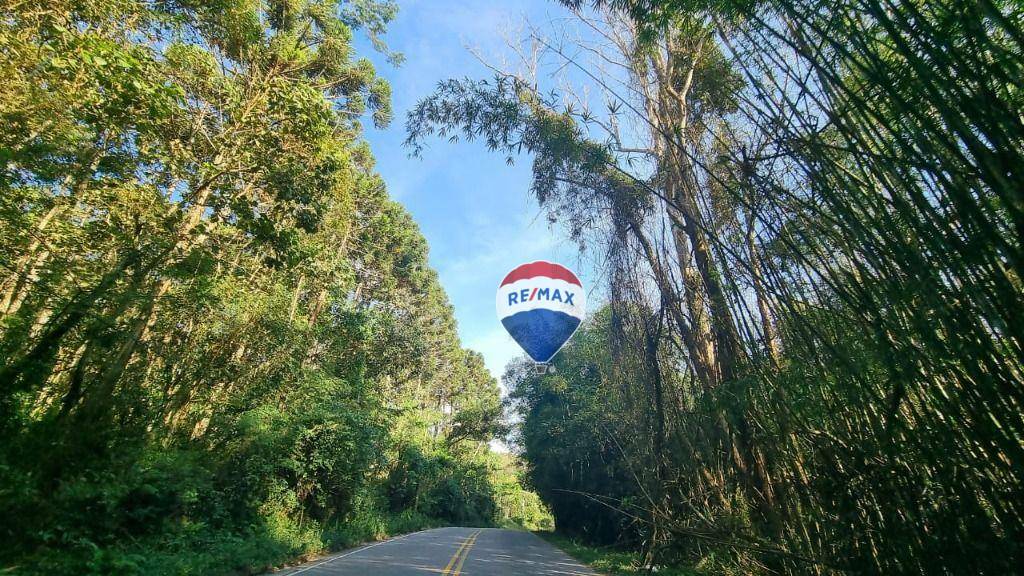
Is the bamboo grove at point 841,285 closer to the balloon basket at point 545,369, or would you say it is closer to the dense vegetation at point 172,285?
the dense vegetation at point 172,285


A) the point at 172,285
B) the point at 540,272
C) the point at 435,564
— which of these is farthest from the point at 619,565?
the point at 172,285

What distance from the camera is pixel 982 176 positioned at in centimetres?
139

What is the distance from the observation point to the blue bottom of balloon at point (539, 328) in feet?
26.3

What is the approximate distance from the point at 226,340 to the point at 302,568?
4730mm

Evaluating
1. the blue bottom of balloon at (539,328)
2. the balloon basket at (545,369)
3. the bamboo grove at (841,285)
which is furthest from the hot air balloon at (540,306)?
the balloon basket at (545,369)

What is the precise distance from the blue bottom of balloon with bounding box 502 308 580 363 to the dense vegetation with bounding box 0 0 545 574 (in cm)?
399

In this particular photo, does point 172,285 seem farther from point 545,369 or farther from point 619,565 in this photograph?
point 545,369

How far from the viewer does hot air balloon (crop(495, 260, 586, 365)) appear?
25.0 ft

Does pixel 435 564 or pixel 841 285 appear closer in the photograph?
pixel 841 285

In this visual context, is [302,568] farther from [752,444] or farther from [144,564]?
[752,444]

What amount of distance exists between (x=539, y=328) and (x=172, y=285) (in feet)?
20.7

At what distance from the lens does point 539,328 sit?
8156mm

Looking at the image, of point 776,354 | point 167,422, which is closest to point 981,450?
point 776,354

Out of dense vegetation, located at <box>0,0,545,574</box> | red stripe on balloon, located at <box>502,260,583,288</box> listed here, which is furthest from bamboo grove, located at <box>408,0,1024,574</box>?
dense vegetation, located at <box>0,0,545,574</box>
